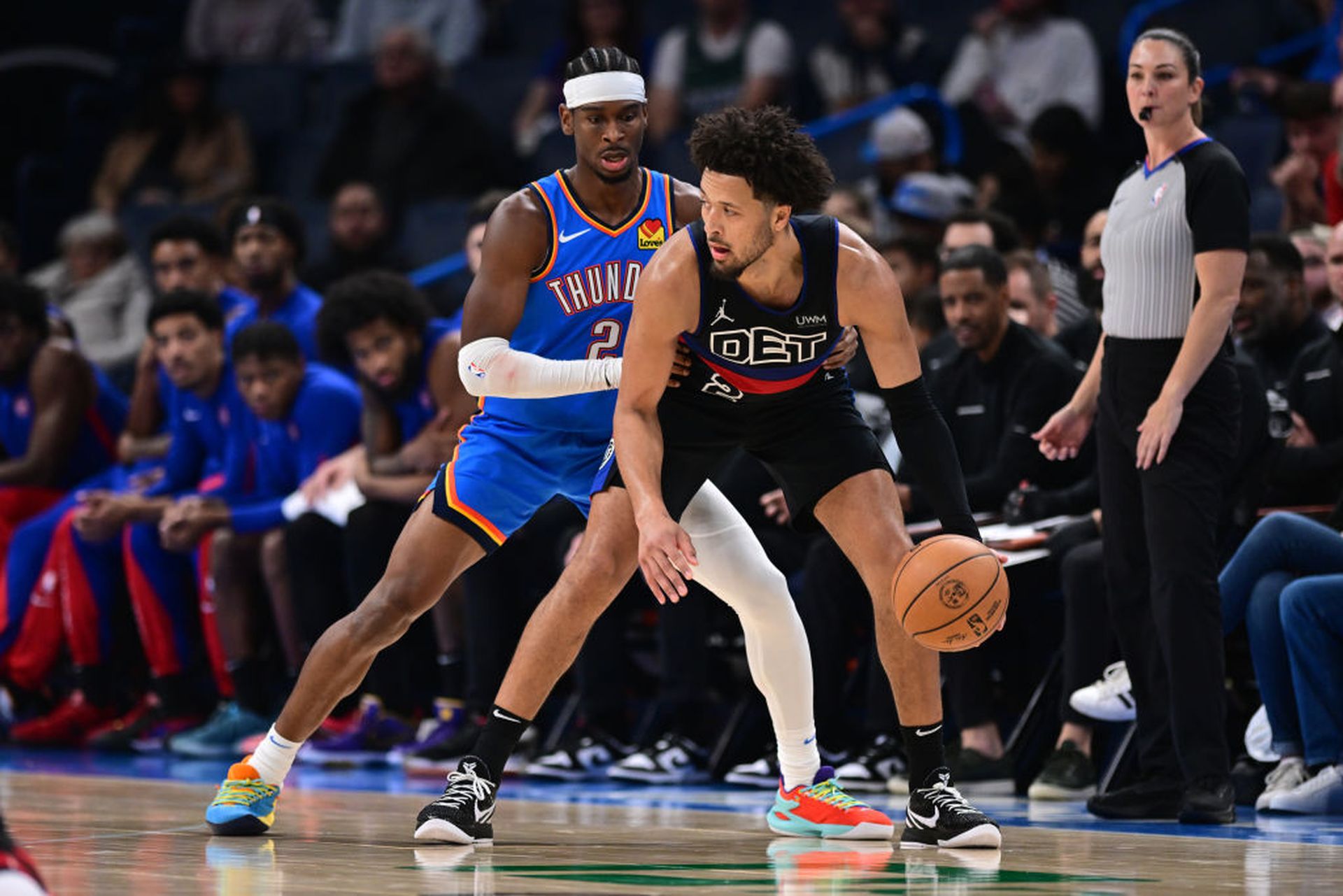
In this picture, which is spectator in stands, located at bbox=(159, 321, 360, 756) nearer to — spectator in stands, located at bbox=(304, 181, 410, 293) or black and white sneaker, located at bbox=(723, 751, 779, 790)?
spectator in stands, located at bbox=(304, 181, 410, 293)

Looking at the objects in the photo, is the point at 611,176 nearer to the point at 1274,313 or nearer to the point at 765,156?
the point at 765,156

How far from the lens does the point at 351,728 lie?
7.83 metres

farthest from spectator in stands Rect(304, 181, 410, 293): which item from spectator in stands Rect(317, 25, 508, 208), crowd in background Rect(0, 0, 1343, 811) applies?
spectator in stands Rect(317, 25, 508, 208)

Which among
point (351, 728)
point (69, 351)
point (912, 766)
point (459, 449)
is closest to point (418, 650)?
point (351, 728)

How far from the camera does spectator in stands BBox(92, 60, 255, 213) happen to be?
38.2 ft

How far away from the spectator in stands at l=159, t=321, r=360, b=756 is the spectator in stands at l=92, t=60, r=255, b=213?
Result: 3.80m

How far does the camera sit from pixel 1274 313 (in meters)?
6.46

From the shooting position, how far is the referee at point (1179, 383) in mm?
5117

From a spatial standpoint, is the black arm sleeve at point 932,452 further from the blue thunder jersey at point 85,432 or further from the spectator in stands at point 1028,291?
the blue thunder jersey at point 85,432

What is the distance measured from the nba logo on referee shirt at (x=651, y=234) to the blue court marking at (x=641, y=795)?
1.77 m

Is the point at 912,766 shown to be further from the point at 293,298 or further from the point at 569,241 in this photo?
the point at 293,298

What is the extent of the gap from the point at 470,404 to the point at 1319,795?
134 inches

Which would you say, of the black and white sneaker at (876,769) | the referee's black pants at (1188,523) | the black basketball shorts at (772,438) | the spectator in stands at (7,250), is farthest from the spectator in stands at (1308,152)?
the spectator in stands at (7,250)

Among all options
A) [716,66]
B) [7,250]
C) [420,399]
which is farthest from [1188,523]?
[7,250]
